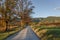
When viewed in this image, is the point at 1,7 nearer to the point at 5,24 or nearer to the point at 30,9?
the point at 5,24

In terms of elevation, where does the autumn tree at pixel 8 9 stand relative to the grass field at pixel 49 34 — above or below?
above

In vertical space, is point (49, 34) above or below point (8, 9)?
below

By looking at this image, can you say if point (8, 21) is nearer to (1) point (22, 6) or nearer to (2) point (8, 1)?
(2) point (8, 1)

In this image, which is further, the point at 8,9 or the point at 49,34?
the point at 8,9

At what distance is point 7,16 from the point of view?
1666 inches

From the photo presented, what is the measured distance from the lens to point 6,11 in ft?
139

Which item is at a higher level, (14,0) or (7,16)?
(14,0)

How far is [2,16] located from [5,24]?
2531 millimetres

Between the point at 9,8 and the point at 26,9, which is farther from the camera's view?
the point at 26,9

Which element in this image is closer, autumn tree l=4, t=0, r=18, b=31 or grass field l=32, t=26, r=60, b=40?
grass field l=32, t=26, r=60, b=40

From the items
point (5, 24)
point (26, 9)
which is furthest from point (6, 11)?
point (26, 9)

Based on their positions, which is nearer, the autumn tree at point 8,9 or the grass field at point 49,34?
the grass field at point 49,34

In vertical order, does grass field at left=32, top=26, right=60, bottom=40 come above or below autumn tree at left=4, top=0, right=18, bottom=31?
below

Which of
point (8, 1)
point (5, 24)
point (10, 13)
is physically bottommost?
point (5, 24)
